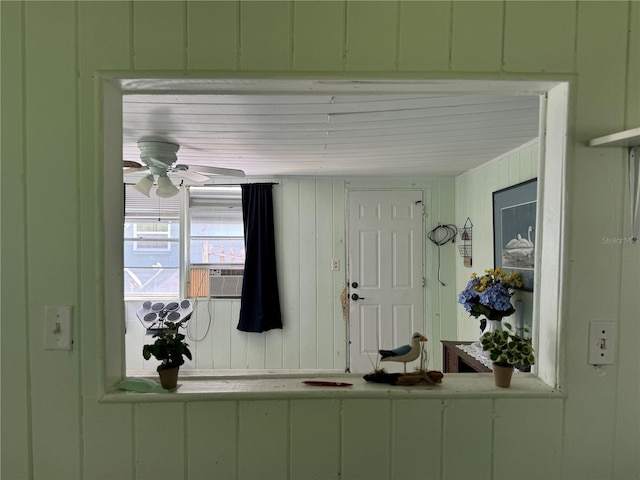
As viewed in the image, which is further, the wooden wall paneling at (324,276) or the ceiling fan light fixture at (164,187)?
the wooden wall paneling at (324,276)

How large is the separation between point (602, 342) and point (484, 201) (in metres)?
2.21

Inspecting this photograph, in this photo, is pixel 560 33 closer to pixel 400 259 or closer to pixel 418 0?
pixel 418 0

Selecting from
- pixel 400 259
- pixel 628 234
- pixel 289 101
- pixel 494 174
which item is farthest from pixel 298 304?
pixel 628 234

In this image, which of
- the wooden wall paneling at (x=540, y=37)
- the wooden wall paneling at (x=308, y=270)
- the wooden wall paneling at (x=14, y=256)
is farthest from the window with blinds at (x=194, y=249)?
the wooden wall paneling at (x=540, y=37)

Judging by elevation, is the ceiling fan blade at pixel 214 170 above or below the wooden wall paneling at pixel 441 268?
above

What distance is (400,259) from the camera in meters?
3.72

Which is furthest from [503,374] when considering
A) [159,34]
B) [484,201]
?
[484,201]

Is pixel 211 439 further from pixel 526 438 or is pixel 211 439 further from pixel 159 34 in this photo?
pixel 159 34

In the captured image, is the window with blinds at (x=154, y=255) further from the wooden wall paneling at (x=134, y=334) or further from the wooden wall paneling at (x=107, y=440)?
the wooden wall paneling at (x=107, y=440)

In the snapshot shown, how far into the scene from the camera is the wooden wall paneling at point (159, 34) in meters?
0.93

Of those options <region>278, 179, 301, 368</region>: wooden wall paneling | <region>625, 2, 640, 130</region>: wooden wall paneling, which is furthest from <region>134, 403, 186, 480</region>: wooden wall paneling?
<region>278, 179, 301, 368</region>: wooden wall paneling

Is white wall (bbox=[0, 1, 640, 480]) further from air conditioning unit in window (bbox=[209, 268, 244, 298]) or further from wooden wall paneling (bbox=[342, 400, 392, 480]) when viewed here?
air conditioning unit in window (bbox=[209, 268, 244, 298])

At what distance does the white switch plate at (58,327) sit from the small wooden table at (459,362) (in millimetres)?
1945

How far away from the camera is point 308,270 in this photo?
3760 mm
